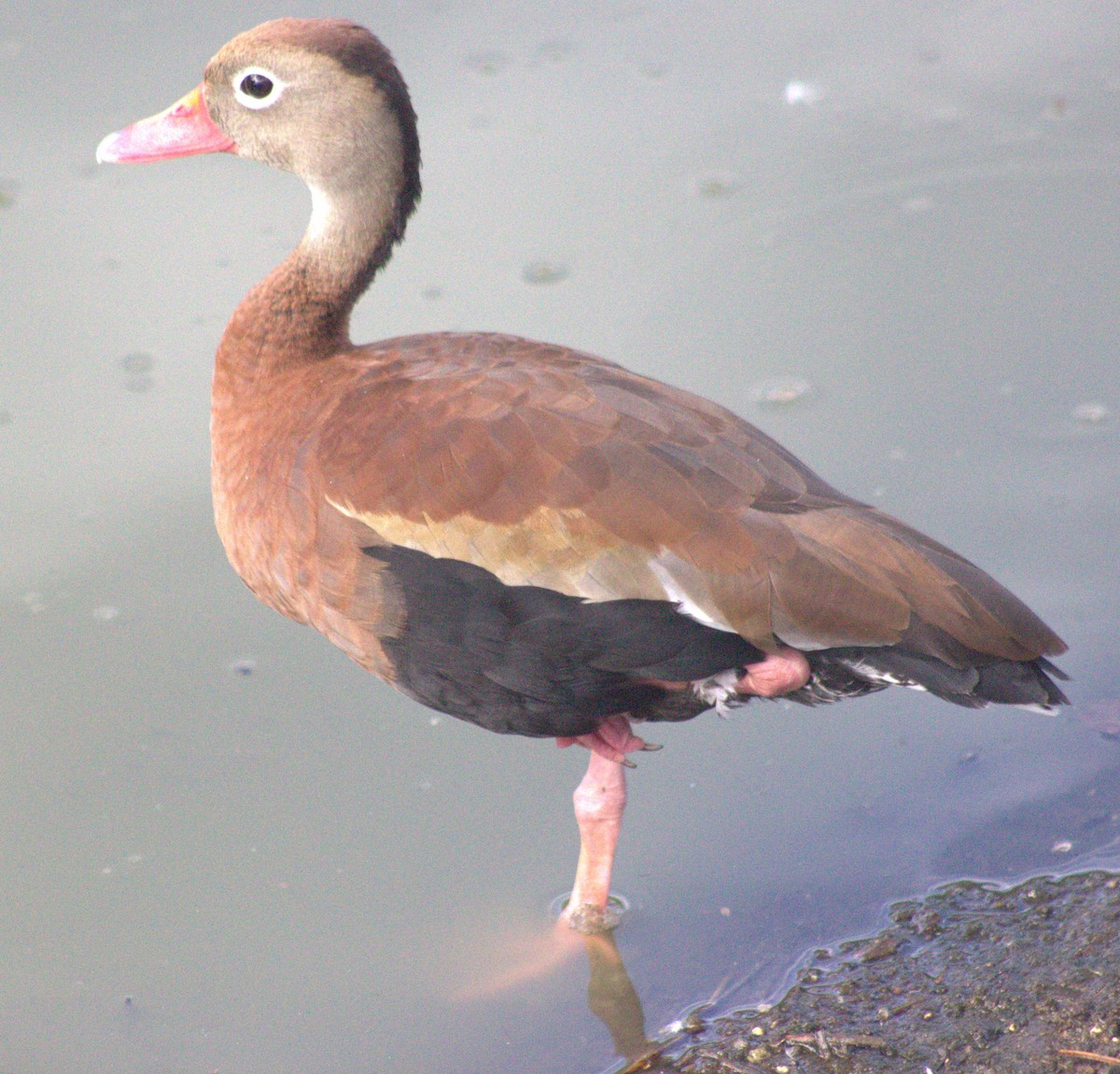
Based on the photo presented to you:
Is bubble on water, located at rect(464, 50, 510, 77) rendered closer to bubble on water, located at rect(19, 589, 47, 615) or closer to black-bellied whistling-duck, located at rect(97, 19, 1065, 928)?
black-bellied whistling-duck, located at rect(97, 19, 1065, 928)

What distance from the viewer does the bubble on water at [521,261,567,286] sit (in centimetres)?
548

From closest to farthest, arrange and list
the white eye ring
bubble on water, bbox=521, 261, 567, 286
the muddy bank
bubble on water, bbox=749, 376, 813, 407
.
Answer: the muddy bank, the white eye ring, bubble on water, bbox=749, 376, 813, 407, bubble on water, bbox=521, 261, 567, 286

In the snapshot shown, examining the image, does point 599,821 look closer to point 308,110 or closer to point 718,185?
point 308,110

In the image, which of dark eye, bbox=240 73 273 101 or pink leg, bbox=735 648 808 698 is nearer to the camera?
pink leg, bbox=735 648 808 698

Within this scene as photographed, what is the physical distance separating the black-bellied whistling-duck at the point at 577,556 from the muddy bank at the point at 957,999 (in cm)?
54

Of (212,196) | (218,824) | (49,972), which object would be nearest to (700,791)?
(218,824)

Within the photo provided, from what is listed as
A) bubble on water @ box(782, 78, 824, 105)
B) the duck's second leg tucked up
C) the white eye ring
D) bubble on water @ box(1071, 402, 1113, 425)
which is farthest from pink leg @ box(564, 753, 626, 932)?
bubble on water @ box(782, 78, 824, 105)

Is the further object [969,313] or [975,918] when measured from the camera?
[969,313]

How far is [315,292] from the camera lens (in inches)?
145

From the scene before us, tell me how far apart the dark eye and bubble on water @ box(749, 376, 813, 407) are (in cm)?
203

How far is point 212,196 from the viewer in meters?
5.74

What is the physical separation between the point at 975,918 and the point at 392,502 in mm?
1635

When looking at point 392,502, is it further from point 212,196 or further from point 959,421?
point 212,196

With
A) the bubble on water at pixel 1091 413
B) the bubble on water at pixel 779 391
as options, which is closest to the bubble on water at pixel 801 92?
the bubble on water at pixel 779 391
